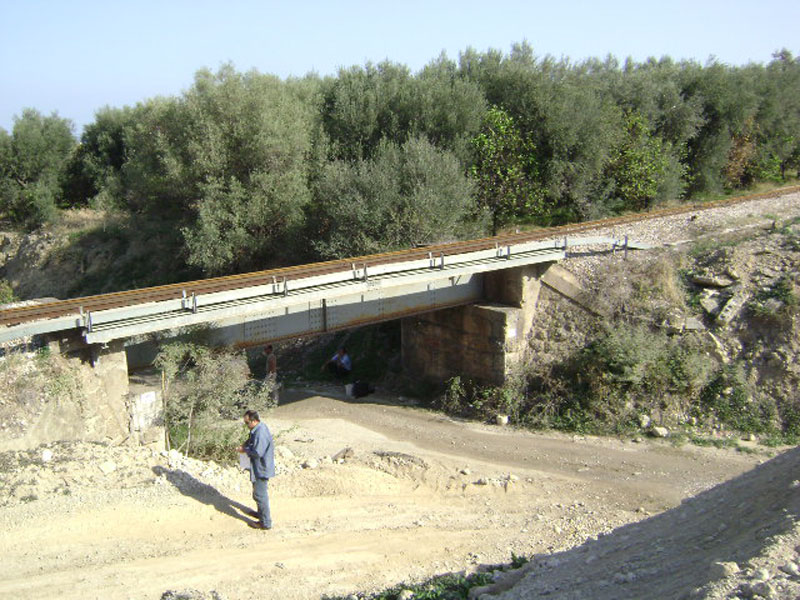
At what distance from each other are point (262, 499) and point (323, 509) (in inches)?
56.6

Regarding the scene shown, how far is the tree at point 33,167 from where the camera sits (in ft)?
109

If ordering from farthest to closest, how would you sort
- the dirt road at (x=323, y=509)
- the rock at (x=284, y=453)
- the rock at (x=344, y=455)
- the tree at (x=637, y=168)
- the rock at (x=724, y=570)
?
the tree at (x=637, y=168) → the rock at (x=344, y=455) → the rock at (x=284, y=453) → the dirt road at (x=323, y=509) → the rock at (x=724, y=570)

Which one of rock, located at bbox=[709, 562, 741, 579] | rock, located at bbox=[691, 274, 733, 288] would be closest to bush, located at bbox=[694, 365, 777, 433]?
rock, located at bbox=[691, 274, 733, 288]

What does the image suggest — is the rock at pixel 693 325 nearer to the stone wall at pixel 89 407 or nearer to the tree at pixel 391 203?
the tree at pixel 391 203

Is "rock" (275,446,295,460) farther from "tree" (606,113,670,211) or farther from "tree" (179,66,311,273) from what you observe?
"tree" (606,113,670,211)

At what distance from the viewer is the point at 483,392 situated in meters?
16.5

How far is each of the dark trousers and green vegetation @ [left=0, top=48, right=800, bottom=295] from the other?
12.0 meters

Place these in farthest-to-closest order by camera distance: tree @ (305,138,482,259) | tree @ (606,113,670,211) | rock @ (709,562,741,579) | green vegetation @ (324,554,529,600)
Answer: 1. tree @ (606,113,670,211)
2. tree @ (305,138,482,259)
3. green vegetation @ (324,554,529,600)
4. rock @ (709,562,741,579)

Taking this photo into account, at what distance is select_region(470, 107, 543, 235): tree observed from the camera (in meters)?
24.7

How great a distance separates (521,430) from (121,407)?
8579 millimetres

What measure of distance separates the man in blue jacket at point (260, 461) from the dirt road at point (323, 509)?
30 centimetres

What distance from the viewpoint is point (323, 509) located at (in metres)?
10.3

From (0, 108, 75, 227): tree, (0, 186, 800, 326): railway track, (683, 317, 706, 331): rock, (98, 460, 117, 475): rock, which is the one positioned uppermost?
(0, 108, 75, 227): tree

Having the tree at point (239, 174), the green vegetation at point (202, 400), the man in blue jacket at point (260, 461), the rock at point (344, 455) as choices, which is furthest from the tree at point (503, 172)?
the man in blue jacket at point (260, 461)
